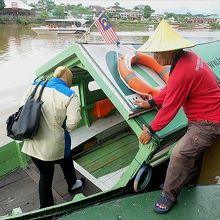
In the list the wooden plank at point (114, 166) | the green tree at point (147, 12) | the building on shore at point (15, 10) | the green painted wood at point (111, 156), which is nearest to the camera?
the wooden plank at point (114, 166)

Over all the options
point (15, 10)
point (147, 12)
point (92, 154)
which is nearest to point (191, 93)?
point (92, 154)

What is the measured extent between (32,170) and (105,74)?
192cm

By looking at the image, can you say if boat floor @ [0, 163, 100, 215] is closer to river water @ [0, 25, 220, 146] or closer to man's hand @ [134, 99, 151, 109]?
man's hand @ [134, 99, 151, 109]

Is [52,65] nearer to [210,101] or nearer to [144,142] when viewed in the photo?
[144,142]

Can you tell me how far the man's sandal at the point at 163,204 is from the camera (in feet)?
8.52

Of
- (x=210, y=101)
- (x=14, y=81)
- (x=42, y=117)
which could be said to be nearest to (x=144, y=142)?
(x=210, y=101)

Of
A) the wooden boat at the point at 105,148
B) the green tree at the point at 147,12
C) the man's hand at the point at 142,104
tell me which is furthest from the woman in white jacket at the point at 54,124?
the green tree at the point at 147,12

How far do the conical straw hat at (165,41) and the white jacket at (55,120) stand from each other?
2.77 feet

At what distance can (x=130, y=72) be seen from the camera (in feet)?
10.4

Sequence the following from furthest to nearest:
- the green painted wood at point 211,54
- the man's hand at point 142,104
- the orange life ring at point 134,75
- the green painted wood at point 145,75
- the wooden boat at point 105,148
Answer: the green painted wood at point 211,54 < the green painted wood at point 145,75 < the orange life ring at point 134,75 < the man's hand at point 142,104 < the wooden boat at point 105,148

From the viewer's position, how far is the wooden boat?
2.81 meters

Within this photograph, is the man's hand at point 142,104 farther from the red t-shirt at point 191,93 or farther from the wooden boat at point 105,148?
the red t-shirt at point 191,93

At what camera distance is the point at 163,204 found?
262cm

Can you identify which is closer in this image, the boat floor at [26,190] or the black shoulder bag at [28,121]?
the black shoulder bag at [28,121]
